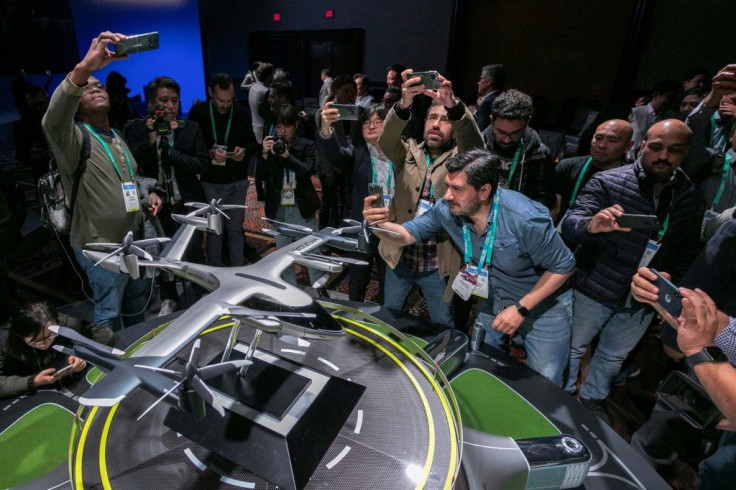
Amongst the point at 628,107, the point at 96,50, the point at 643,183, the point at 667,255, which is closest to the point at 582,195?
the point at 643,183

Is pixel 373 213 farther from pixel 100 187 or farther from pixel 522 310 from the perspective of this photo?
pixel 100 187

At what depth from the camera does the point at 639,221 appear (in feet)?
7.22

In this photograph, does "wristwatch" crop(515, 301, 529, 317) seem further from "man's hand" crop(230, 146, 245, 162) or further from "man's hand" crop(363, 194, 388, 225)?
"man's hand" crop(230, 146, 245, 162)

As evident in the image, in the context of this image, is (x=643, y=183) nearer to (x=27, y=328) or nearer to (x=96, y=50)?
(x=96, y=50)

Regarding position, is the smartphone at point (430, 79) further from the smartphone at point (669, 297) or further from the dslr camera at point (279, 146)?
the smartphone at point (669, 297)

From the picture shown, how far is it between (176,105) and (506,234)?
3197mm

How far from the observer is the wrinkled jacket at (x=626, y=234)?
2637 millimetres

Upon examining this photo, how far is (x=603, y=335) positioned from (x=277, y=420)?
99.6 inches

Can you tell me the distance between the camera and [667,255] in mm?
2748

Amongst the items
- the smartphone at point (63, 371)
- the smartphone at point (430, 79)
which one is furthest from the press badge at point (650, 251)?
the smartphone at point (63, 371)

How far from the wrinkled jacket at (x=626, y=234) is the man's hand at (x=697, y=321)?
4.27 ft

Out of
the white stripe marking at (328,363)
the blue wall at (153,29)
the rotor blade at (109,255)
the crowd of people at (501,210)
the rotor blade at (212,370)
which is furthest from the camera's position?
the blue wall at (153,29)

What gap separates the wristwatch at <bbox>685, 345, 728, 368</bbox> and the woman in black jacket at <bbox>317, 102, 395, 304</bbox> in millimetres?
2128

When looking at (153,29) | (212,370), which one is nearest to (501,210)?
(212,370)
